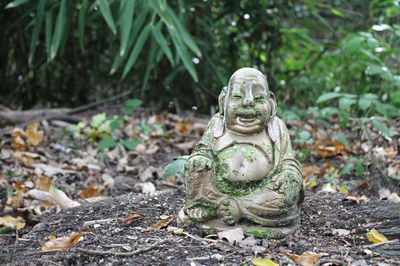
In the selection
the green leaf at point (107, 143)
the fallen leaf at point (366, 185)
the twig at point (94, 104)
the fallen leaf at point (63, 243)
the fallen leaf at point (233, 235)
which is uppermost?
the fallen leaf at point (63, 243)

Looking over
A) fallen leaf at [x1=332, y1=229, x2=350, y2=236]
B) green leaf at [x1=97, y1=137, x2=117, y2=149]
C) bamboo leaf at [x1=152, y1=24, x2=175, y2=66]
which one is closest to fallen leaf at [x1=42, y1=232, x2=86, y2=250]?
fallen leaf at [x1=332, y1=229, x2=350, y2=236]

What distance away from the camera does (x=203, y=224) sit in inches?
108

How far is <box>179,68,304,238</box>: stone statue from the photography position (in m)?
2.67

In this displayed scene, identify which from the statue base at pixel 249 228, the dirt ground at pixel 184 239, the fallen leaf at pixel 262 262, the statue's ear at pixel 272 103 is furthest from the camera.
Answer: the statue's ear at pixel 272 103

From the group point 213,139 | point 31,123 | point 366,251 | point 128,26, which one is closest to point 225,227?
point 213,139

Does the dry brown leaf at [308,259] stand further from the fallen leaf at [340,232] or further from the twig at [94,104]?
the twig at [94,104]

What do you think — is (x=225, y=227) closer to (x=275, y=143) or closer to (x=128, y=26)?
(x=275, y=143)

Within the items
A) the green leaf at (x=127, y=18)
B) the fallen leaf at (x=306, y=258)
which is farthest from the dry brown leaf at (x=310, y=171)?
the fallen leaf at (x=306, y=258)

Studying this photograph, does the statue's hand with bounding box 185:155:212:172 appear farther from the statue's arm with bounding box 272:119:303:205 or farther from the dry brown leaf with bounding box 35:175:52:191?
the dry brown leaf with bounding box 35:175:52:191

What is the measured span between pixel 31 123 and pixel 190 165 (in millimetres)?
3002

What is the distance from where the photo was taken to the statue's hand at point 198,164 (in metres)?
2.69

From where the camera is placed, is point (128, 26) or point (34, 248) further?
point (128, 26)

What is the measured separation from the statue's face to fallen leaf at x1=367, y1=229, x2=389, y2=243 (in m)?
0.80

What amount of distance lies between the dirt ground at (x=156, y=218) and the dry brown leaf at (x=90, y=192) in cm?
8
